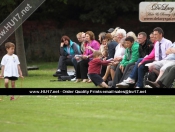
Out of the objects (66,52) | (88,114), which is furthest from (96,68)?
(88,114)

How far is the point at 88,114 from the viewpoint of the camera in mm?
12508

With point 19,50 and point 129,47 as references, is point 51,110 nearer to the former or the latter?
point 129,47

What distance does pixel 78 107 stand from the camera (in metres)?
13.8

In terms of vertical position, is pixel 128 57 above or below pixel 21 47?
below

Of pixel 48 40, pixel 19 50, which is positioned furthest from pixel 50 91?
pixel 48 40

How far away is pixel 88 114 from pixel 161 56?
6606mm

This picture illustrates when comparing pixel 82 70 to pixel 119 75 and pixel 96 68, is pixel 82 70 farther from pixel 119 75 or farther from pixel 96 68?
pixel 119 75

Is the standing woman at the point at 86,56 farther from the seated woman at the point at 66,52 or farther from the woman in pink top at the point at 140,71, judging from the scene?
the woman in pink top at the point at 140,71

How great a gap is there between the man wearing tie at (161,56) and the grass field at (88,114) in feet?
7.47

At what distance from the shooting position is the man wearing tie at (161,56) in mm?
18034

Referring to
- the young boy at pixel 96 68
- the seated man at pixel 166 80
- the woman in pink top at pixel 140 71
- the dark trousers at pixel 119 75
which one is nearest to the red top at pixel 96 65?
the young boy at pixel 96 68

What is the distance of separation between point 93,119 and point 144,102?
3152 millimetres

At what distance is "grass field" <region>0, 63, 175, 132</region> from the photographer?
35.3 feet

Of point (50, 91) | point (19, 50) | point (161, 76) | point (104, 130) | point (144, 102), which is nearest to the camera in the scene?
point (104, 130)
